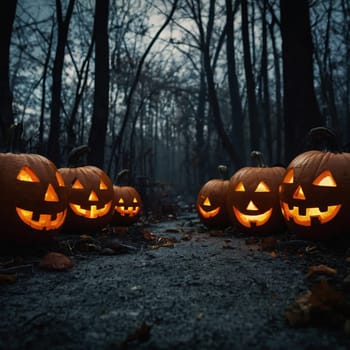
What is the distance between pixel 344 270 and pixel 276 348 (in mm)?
1264

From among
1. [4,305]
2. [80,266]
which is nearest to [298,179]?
[80,266]

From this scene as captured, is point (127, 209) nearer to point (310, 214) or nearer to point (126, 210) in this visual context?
point (126, 210)

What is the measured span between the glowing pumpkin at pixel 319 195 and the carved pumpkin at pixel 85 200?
259 centimetres

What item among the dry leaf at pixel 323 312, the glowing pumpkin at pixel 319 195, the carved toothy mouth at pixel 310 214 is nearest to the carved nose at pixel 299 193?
the glowing pumpkin at pixel 319 195

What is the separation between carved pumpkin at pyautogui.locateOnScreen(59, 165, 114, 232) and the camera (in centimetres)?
406

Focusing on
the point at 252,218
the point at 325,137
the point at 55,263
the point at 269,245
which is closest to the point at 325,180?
the point at 325,137

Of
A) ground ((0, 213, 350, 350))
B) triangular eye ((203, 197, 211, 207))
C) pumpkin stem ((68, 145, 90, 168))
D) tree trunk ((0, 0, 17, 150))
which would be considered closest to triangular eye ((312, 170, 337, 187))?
ground ((0, 213, 350, 350))

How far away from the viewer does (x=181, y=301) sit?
174 cm

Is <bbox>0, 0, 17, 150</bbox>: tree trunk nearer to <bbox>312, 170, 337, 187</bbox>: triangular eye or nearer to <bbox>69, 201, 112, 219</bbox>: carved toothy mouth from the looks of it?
<bbox>69, 201, 112, 219</bbox>: carved toothy mouth

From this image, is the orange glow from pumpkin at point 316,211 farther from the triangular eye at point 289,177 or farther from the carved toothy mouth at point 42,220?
the carved toothy mouth at point 42,220

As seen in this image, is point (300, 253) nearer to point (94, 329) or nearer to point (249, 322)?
point (249, 322)

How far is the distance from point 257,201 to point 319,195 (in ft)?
3.52

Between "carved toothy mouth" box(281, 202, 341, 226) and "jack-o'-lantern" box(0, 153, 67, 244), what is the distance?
8.42 ft

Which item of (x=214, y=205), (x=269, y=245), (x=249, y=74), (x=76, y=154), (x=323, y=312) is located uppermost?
(x=249, y=74)
